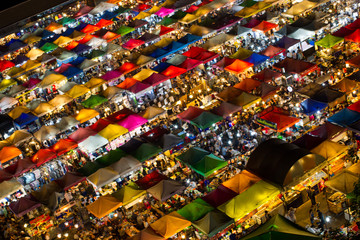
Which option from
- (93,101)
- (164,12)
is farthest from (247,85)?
(164,12)

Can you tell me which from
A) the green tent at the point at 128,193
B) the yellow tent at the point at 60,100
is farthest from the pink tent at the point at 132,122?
the yellow tent at the point at 60,100

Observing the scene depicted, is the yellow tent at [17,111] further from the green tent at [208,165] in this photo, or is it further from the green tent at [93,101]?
the green tent at [208,165]

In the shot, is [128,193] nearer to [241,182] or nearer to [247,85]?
[241,182]

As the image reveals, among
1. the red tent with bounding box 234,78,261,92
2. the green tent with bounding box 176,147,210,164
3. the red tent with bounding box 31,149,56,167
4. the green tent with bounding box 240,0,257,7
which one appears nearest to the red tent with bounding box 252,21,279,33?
the green tent with bounding box 240,0,257,7

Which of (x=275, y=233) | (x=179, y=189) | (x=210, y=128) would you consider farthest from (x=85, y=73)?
(x=275, y=233)

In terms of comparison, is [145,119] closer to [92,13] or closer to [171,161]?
[171,161]

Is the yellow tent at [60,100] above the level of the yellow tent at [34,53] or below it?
below
